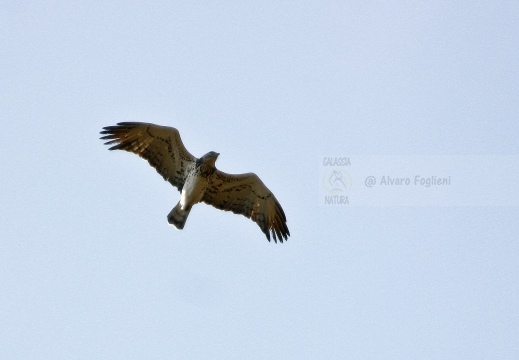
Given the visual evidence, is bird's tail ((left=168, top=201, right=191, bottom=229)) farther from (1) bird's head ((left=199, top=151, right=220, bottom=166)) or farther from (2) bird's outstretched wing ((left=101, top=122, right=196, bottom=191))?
(1) bird's head ((left=199, top=151, right=220, bottom=166))

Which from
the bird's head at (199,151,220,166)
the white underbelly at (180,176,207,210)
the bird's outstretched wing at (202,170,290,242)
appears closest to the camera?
the bird's head at (199,151,220,166)

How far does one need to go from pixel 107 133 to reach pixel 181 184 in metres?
1.88

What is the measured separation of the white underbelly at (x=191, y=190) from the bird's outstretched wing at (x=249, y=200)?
264 millimetres

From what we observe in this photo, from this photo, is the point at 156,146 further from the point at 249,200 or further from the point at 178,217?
the point at 249,200

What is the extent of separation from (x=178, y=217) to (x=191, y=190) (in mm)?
615

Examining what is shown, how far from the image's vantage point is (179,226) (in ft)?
57.0

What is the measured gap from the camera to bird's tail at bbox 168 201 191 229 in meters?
17.4

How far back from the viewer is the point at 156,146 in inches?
700

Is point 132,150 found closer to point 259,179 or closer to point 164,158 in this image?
point 164,158

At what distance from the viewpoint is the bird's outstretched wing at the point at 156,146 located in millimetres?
17609

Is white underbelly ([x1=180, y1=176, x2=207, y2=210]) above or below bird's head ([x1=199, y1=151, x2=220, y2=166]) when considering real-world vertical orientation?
below

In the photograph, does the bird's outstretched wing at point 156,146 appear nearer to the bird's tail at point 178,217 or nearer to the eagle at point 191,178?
the eagle at point 191,178

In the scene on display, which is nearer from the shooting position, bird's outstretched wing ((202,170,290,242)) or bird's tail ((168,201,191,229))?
bird's tail ((168,201,191,229))

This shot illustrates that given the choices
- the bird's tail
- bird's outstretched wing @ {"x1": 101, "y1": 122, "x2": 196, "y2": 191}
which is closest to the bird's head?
bird's outstretched wing @ {"x1": 101, "y1": 122, "x2": 196, "y2": 191}
